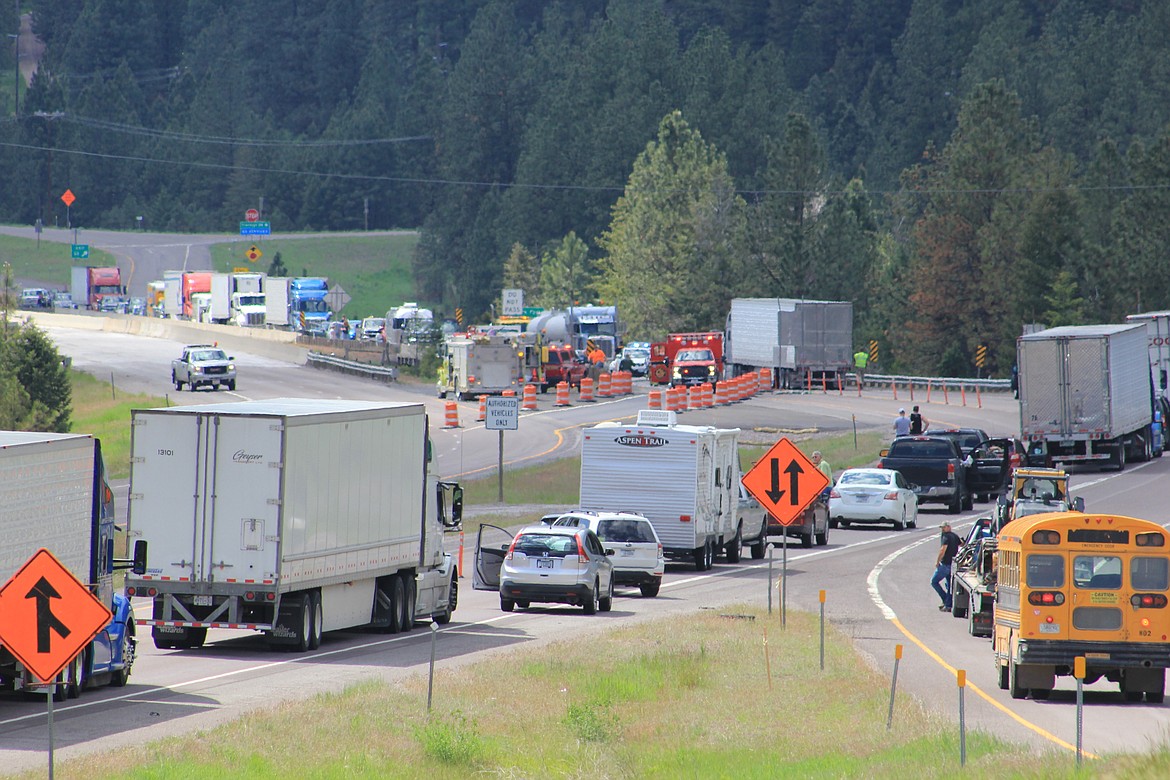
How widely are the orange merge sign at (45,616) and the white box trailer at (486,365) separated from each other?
185 ft

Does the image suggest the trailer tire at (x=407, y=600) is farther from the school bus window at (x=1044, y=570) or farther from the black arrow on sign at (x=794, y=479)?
the school bus window at (x=1044, y=570)

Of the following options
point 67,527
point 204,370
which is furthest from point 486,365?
point 67,527

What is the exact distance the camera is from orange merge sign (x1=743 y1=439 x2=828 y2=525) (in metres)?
23.1

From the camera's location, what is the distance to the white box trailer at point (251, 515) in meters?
20.7

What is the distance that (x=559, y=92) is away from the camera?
15000 centimetres

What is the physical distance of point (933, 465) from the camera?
41.9 metres

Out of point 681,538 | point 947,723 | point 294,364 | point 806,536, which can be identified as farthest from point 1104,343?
point 294,364

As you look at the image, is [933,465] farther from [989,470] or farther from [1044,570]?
[1044,570]

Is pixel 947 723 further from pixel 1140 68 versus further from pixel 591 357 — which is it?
pixel 1140 68

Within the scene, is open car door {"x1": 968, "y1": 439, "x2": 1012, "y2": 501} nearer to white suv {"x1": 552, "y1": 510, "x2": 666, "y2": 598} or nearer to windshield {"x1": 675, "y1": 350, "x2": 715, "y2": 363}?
white suv {"x1": 552, "y1": 510, "x2": 666, "y2": 598}

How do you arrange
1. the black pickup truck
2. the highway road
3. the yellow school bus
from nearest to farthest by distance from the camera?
the highway road, the yellow school bus, the black pickup truck

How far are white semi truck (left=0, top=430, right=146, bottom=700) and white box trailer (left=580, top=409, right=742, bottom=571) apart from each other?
1377cm

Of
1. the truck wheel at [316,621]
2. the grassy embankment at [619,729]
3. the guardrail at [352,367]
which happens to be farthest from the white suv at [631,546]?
the guardrail at [352,367]

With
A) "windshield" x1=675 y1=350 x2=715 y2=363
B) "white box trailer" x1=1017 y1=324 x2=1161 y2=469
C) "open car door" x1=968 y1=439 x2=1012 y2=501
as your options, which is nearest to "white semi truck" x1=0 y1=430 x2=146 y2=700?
"open car door" x1=968 y1=439 x2=1012 y2=501
